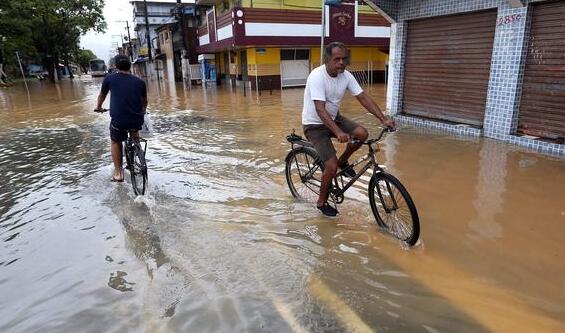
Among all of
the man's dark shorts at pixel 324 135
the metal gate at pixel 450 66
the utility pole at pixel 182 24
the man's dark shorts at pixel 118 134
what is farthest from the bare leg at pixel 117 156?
the utility pole at pixel 182 24

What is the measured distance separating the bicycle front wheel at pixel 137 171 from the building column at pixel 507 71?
680 cm

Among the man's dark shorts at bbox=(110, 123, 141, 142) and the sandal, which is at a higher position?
the man's dark shorts at bbox=(110, 123, 141, 142)

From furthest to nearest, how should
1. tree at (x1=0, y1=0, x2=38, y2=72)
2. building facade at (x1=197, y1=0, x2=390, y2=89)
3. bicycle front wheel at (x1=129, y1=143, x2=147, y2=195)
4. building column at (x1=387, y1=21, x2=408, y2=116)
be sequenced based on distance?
tree at (x1=0, y1=0, x2=38, y2=72)
building facade at (x1=197, y1=0, x2=390, y2=89)
building column at (x1=387, y1=21, x2=408, y2=116)
bicycle front wheel at (x1=129, y1=143, x2=147, y2=195)

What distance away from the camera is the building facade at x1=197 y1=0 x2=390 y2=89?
73.5 ft

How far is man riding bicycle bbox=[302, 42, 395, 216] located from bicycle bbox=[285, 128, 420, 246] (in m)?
0.14

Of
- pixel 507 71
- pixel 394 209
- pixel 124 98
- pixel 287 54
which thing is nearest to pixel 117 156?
pixel 124 98

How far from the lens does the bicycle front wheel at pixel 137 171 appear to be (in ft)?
18.6

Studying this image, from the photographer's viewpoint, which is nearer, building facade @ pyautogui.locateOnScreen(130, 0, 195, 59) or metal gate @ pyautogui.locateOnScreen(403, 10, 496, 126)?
metal gate @ pyautogui.locateOnScreen(403, 10, 496, 126)

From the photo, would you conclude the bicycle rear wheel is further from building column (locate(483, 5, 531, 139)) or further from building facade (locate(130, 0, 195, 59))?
building facade (locate(130, 0, 195, 59))

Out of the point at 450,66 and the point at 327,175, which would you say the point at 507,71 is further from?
the point at 327,175

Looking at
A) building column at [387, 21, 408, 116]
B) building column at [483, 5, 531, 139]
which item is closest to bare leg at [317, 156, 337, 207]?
building column at [483, 5, 531, 139]

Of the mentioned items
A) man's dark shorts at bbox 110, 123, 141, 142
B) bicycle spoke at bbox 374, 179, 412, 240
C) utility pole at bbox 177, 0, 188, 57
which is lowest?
bicycle spoke at bbox 374, 179, 412, 240

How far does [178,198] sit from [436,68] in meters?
7.20

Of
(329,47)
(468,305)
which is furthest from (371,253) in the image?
(329,47)
